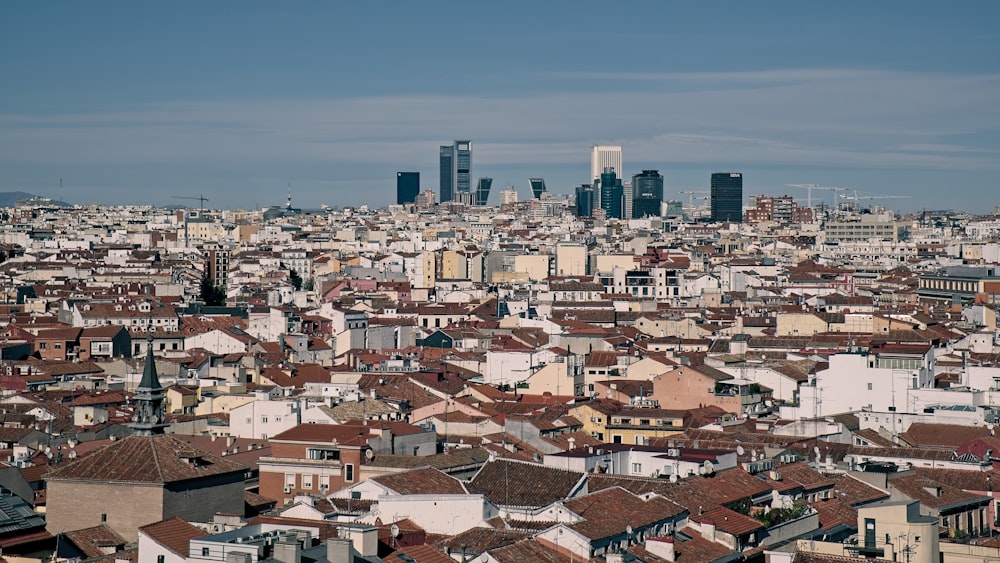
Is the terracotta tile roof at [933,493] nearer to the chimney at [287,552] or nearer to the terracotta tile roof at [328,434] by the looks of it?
the terracotta tile roof at [328,434]

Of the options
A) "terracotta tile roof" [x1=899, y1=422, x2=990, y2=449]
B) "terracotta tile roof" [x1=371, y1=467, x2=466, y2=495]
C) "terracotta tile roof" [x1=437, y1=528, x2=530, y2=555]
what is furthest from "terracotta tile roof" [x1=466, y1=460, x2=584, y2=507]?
"terracotta tile roof" [x1=899, y1=422, x2=990, y2=449]

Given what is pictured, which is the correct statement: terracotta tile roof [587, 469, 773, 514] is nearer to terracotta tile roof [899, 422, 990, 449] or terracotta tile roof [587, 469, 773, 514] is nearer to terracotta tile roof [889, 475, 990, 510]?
terracotta tile roof [889, 475, 990, 510]

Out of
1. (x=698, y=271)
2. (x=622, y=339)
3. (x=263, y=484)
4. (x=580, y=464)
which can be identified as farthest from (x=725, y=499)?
(x=698, y=271)

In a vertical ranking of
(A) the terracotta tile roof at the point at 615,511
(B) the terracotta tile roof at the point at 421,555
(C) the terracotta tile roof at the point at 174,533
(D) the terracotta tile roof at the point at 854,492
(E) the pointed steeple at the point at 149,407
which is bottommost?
(D) the terracotta tile roof at the point at 854,492

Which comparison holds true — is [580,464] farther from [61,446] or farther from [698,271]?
[698,271]

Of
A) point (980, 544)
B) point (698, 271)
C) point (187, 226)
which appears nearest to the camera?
point (980, 544)

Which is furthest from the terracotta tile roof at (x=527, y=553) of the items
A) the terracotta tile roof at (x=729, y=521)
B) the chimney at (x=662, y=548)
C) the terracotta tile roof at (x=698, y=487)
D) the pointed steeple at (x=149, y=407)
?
the pointed steeple at (x=149, y=407)
